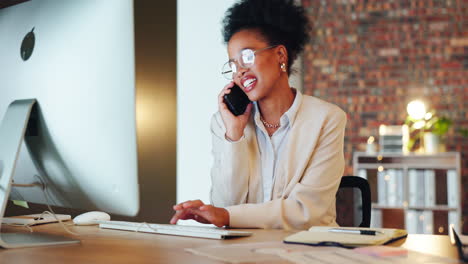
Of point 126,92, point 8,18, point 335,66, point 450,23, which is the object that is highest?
point 450,23

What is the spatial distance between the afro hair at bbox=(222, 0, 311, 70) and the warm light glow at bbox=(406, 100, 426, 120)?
346cm

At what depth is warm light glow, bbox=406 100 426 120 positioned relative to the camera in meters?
5.05

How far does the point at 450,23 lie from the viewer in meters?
5.16

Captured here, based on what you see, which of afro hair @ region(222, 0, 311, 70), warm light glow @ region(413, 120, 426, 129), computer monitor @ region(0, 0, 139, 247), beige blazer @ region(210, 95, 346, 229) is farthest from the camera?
warm light glow @ region(413, 120, 426, 129)

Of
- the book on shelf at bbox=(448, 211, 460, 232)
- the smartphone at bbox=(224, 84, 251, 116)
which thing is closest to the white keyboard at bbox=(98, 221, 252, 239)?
the smartphone at bbox=(224, 84, 251, 116)

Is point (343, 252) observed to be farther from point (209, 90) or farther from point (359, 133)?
point (359, 133)

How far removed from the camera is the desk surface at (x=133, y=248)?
2.89 feet

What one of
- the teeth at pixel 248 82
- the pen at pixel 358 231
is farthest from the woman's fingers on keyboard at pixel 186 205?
the teeth at pixel 248 82

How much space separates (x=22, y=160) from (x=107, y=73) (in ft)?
1.00

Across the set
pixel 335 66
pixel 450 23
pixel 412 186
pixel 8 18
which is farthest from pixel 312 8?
pixel 8 18

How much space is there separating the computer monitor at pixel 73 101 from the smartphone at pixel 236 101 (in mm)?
795

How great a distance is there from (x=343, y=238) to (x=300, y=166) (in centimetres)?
63

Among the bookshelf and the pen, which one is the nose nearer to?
the pen

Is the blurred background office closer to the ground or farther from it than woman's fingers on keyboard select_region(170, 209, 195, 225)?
farther from it
